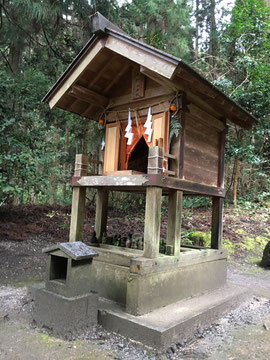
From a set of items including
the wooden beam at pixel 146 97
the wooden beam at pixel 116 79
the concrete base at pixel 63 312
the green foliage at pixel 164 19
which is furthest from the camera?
the green foliage at pixel 164 19

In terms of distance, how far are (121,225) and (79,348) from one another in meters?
6.97

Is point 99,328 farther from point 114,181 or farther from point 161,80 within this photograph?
point 161,80

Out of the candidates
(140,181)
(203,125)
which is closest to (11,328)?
(140,181)

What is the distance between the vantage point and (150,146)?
442 cm

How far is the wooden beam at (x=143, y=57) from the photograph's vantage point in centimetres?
387

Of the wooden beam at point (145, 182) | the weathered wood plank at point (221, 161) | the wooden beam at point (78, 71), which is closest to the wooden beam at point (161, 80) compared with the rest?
the wooden beam at point (78, 71)

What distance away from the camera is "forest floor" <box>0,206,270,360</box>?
10.7 feet

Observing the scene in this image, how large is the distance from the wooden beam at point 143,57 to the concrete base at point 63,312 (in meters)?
3.27

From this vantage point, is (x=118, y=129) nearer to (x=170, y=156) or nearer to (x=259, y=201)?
(x=170, y=156)

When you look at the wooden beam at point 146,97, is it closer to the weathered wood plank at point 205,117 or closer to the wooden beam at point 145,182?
the weathered wood plank at point 205,117

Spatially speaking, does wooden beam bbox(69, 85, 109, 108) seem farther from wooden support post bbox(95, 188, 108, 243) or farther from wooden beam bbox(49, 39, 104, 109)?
wooden support post bbox(95, 188, 108, 243)

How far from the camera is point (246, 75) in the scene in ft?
41.1

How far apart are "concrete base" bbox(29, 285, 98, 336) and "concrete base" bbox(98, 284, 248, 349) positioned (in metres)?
0.25

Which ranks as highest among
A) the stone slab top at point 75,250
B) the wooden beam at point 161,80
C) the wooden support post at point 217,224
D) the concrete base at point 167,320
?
the wooden beam at point 161,80
